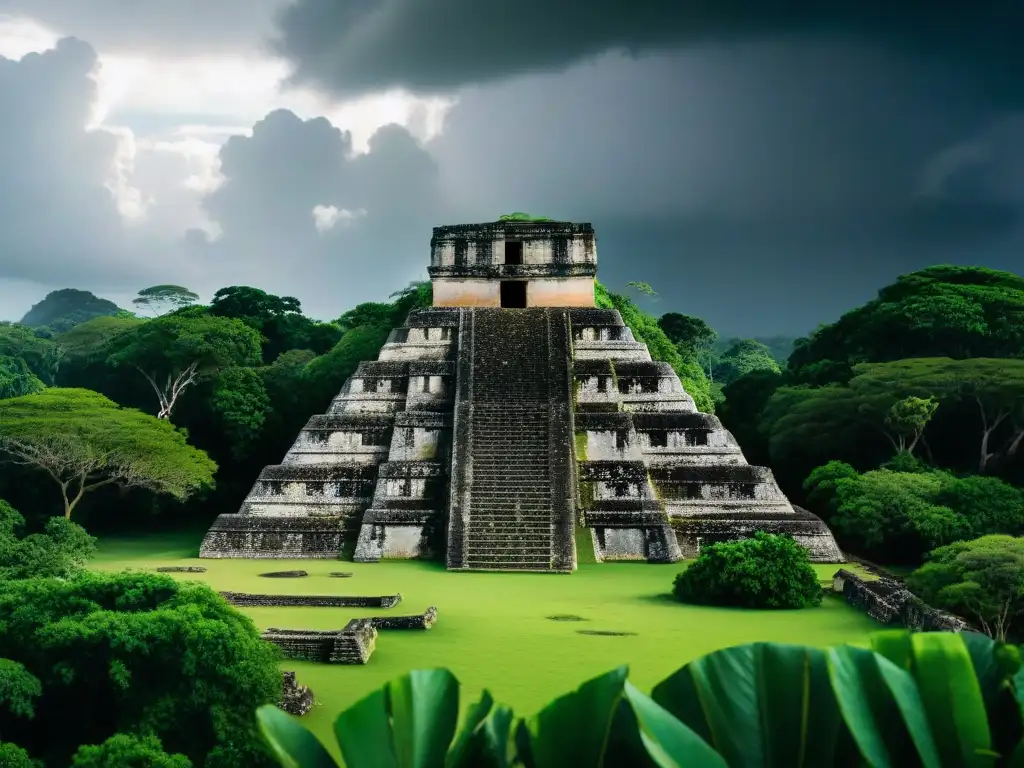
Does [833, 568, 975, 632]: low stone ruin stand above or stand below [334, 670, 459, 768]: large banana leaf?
below

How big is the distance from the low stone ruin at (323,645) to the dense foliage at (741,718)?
24.2 ft

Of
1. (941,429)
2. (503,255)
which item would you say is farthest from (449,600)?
(941,429)

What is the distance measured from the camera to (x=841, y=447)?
2355 cm

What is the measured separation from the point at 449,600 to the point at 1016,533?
10099 millimetres

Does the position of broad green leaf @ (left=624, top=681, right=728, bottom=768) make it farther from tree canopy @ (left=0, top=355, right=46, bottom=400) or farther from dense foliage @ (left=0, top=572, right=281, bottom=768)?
tree canopy @ (left=0, top=355, right=46, bottom=400)

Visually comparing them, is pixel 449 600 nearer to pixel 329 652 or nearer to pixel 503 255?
pixel 329 652

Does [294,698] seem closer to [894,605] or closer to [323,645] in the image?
[323,645]

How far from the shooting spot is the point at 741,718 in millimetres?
1900

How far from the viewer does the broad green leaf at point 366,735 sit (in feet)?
6.00

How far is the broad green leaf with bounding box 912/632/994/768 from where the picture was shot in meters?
1.88

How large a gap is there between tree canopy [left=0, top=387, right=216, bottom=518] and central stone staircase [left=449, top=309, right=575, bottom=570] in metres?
5.46

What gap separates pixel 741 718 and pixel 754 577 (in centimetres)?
1036

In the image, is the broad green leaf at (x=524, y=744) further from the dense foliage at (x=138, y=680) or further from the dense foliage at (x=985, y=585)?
the dense foliage at (x=985, y=585)

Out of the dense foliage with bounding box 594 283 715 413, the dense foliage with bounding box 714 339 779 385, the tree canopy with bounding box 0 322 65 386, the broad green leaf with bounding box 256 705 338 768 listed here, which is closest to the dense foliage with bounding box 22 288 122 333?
the tree canopy with bounding box 0 322 65 386
